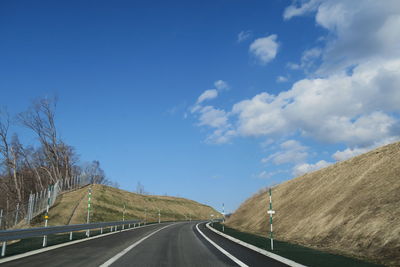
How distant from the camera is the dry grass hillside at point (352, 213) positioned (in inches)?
444

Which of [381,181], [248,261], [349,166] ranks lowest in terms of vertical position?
[248,261]

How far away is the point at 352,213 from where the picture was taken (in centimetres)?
1544

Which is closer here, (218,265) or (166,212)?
(218,265)

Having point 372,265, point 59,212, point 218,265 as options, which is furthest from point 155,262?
point 59,212

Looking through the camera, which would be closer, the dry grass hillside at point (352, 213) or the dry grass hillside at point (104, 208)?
the dry grass hillside at point (352, 213)

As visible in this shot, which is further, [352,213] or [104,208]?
[104,208]

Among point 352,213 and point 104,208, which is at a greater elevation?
point 104,208

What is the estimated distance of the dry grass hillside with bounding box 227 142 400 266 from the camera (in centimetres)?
1127

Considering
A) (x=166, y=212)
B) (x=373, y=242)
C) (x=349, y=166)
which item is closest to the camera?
(x=373, y=242)

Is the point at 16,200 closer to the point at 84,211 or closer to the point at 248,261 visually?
the point at 84,211

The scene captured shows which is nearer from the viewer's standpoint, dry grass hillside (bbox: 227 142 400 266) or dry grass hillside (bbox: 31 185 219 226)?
dry grass hillside (bbox: 227 142 400 266)

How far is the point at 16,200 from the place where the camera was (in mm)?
57000

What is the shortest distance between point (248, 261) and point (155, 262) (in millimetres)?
2684

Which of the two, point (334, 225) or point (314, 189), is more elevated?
point (314, 189)
